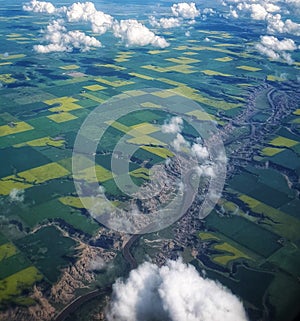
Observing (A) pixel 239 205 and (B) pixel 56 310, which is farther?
(A) pixel 239 205

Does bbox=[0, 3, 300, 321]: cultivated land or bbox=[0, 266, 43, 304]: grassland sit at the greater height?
bbox=[0, 266, 43, 304]: grassland

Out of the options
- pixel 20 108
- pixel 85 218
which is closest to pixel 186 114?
pixel 20 108

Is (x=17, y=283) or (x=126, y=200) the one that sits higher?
(x=17, y=283)

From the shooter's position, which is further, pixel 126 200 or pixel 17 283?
pixel 126 200

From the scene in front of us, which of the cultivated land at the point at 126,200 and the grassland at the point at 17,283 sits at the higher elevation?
the grassland at the point at 17,283

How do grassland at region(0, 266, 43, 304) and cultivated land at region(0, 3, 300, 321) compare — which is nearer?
grassland at region(0, 266, 43, 304)

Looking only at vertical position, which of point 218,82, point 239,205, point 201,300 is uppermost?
point 201,300

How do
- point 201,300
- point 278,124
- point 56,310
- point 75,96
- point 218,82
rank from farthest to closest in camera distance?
point 218,82
point 75,96
point 278,124
point 56,310
point 201,300

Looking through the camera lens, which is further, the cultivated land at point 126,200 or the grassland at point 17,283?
the cultivated land at point 126,200

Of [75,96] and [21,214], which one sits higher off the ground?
[21,214]

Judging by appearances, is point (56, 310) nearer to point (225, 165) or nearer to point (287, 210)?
point (287, 210)

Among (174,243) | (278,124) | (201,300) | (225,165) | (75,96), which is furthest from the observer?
(75,96)
